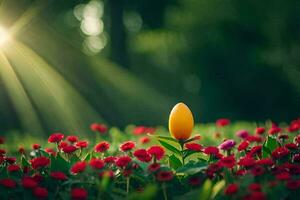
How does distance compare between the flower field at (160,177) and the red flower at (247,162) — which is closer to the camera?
the flower field at (160,177)

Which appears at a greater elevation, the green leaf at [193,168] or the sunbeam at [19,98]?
the sunbeam at [19,98]

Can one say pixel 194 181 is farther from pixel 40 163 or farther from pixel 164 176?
pixel 40 163

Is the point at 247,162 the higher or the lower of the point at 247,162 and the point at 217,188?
the higher

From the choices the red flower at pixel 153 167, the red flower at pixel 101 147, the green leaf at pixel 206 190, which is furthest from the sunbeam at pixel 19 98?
the green leaf at pixel 206 190

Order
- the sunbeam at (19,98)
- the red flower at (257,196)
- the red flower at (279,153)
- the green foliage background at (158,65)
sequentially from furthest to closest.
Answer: the green foliage background at (158,65) → the sunbeam at (19,98) → the red flower at (279,153) → the red flower at (257,196)

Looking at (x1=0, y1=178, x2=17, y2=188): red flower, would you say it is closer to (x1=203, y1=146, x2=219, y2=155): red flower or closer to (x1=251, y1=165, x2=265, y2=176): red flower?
(x1=203, y1=146, x2=219, y2=155): red flower

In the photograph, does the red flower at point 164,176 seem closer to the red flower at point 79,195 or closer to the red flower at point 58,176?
the red flower at point 79,195

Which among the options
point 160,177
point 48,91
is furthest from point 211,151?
point 48,91

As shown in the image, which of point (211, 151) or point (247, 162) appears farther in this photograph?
point (211, 151)

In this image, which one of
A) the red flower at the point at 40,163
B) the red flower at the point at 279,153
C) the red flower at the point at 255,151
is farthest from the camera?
the red flower at the point at 255,151

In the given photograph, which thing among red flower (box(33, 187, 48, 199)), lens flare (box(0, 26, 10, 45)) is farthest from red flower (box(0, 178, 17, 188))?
lens flare (box(0, 26, 10, 45))

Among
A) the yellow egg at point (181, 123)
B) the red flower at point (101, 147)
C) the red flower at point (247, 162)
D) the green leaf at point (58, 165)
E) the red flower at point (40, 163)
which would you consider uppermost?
the yellow egg at point (181, 123)
